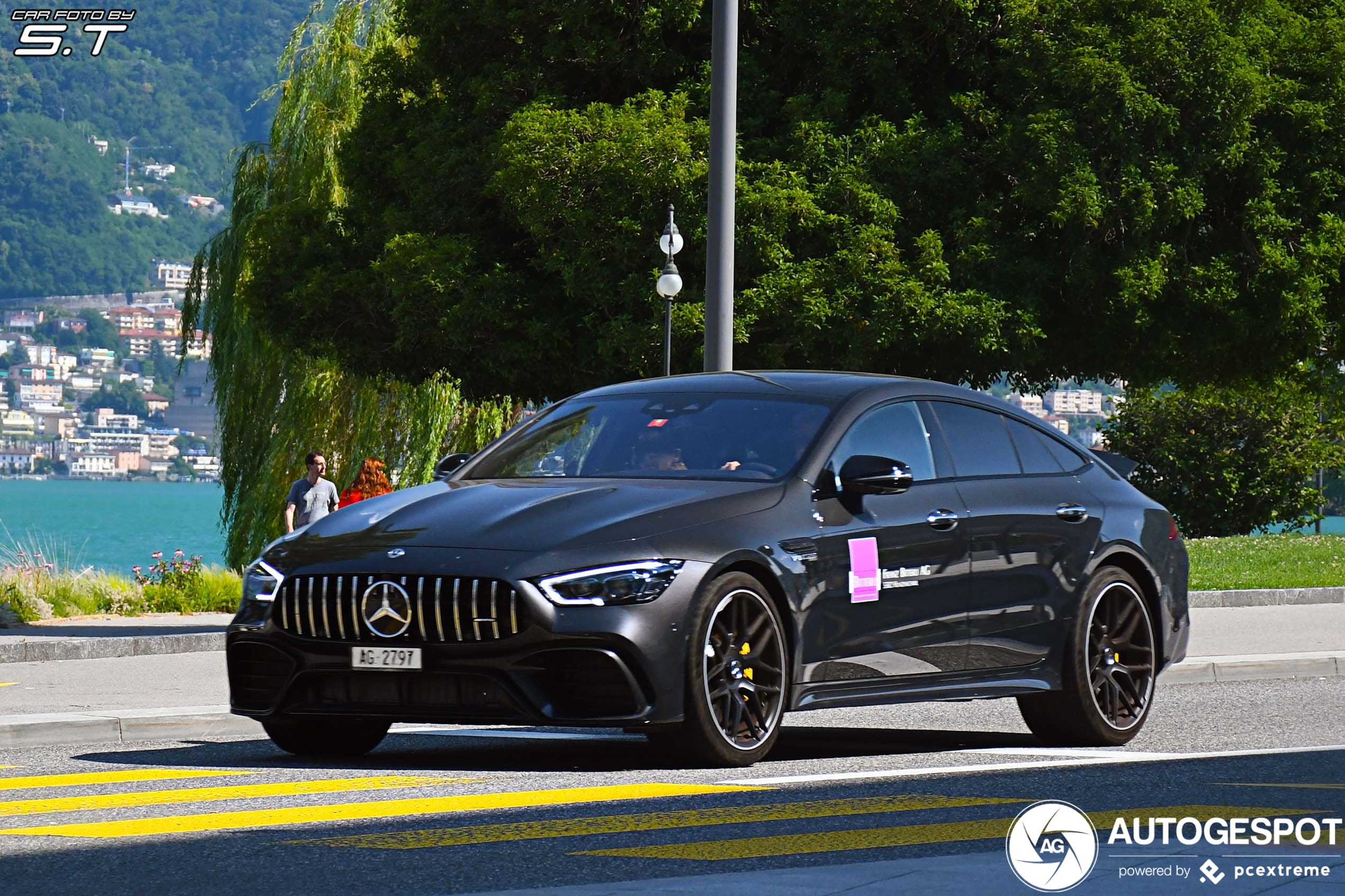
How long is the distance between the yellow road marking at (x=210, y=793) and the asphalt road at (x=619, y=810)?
A: 2 centimetres

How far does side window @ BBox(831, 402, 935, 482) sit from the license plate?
2190 mm

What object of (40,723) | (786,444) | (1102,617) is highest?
(786,444)

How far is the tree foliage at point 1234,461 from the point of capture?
4566 centimetres

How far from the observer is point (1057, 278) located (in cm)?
2633

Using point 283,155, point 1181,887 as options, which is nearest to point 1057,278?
point 283,155

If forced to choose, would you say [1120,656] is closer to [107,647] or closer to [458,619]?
[458,619]

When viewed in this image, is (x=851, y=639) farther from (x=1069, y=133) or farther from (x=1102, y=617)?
(x=1069, y=133)

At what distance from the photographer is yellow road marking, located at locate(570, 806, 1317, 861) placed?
6816 mm

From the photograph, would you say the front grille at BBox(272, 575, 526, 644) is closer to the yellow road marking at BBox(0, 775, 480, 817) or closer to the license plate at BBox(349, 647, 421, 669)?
the license plate at BBox(349, 647, 421, 669)

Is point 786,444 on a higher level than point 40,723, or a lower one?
higher

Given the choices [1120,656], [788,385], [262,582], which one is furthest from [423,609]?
[1120,656]

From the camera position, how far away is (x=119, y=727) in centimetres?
1138

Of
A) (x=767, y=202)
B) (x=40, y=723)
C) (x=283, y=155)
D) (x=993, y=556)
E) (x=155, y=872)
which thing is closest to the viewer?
(x=155, y=872)

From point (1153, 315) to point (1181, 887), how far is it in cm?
2140
